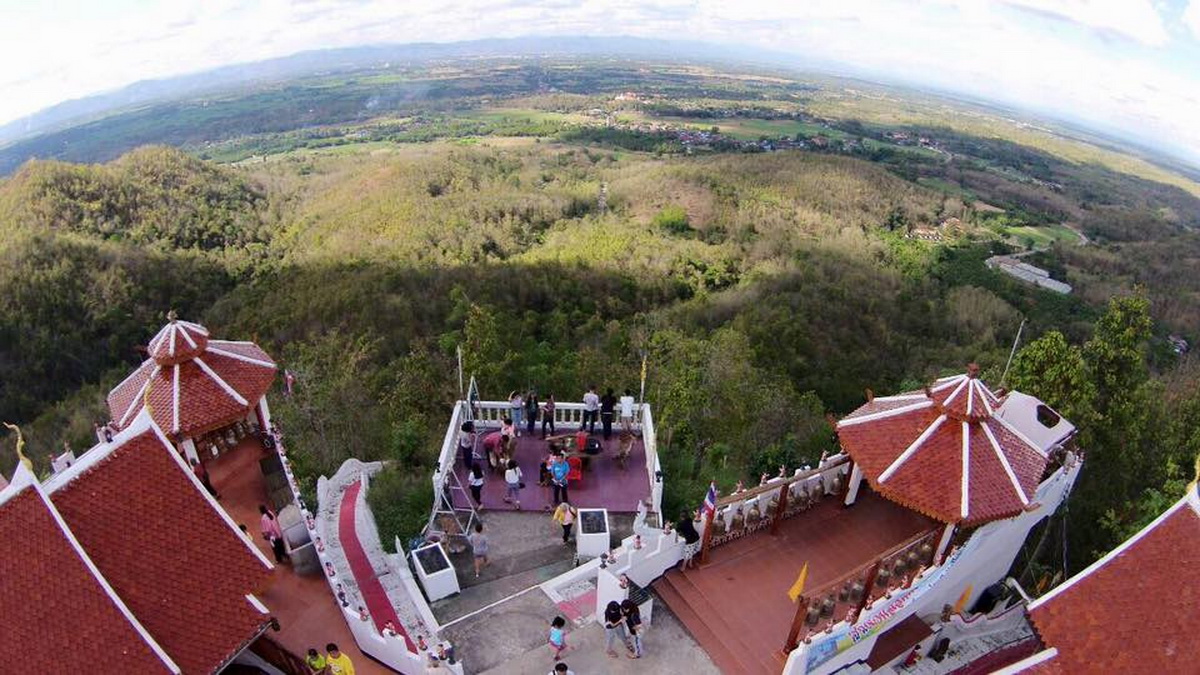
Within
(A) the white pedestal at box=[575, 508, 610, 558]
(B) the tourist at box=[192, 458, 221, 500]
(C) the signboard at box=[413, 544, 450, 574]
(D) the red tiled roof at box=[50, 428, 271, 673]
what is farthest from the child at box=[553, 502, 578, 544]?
(B) the tourist at box=[192, 458, 221, 500]

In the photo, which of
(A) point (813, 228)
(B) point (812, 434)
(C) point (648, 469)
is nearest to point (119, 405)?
(C) point (648, 469)

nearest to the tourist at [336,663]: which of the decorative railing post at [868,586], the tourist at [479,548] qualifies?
the tourist at [479,548]

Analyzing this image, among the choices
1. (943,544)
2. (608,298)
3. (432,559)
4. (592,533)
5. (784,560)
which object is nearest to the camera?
(943,544)

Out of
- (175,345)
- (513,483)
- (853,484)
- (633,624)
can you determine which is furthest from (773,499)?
(175,345)

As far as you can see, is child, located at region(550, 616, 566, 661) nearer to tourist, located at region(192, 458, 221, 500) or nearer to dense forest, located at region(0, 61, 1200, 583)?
dense forest, located at region(0, 61, 1200, 583)

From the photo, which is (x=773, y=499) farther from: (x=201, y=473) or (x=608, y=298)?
(x=608, y=298)

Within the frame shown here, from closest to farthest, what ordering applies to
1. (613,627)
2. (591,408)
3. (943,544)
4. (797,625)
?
1. (797,625)
2. (613,627)
3. (943,544)
4. (591,408)
